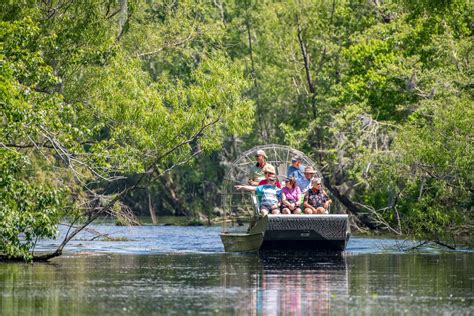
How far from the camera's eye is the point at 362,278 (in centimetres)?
2205

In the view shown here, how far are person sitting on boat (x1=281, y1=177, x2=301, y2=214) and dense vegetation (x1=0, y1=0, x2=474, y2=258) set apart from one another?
3243 millimetres

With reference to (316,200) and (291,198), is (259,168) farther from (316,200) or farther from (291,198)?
(316,200)

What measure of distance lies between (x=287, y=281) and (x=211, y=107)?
51.2 feet

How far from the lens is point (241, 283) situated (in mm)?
20938

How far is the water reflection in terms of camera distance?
1709 centimetres

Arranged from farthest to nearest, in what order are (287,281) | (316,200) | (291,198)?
(316,200) → (291,198) → (287,281)

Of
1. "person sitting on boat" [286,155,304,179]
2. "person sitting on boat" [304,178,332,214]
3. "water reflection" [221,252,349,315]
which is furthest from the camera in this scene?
"person sitting on boat" [286,155,304,179]

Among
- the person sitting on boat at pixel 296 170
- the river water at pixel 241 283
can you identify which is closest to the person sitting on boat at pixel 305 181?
the person sitting on boat at pixel 296 170

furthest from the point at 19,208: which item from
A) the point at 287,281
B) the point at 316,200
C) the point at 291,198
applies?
the point at 316,200

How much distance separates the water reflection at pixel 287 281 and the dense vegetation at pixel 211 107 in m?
3.43

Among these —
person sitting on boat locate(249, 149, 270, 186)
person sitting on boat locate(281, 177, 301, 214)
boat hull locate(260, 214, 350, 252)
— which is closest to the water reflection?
boat hull locate(260, 214, 350, 252)

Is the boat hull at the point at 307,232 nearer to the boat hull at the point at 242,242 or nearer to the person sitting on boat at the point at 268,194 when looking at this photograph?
the boat hull at the point at 242,242

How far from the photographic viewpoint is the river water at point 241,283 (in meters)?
17.0

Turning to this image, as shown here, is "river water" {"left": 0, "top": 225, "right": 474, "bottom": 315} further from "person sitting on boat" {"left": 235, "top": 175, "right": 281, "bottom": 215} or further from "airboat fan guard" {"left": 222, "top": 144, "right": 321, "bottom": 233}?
"airboat fan guard" {"left": 222, "top": 144, "right": 321, "bottom": 233}
